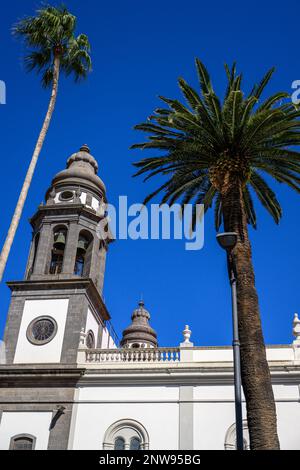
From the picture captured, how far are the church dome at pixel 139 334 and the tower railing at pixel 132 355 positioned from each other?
23792 mm

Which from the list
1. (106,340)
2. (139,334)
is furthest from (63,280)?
(139,334)

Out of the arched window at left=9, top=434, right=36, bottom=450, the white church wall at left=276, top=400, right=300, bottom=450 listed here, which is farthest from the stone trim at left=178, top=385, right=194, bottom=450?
the arched window at left=9, top=434, right=36, bottom=450

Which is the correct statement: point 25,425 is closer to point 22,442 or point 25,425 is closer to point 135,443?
point 22,442

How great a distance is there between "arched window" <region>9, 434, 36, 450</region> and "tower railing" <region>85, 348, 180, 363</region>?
454cm

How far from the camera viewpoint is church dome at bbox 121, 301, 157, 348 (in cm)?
5059

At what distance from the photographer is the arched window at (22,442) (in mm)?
24531

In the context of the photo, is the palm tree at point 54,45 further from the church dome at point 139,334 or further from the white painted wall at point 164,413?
the church dome at point 139,334

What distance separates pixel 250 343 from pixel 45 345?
15757 mm

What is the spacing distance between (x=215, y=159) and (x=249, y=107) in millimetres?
2026

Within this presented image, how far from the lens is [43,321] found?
2833 cm

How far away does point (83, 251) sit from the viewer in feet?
105

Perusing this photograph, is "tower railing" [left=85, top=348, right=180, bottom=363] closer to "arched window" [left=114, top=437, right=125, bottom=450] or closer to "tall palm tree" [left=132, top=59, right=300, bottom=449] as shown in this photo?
"arched window" [left=114, top=437, right=125, bottom=450]

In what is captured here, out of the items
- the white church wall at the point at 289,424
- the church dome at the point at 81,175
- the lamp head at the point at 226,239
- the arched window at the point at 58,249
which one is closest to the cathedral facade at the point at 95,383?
the white church wall at the point at 289,424
